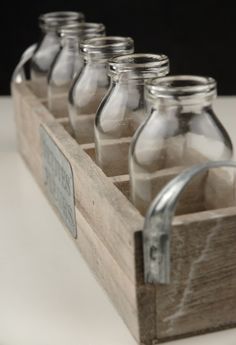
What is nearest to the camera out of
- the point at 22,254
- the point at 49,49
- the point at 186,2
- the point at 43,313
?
the point at 43,313

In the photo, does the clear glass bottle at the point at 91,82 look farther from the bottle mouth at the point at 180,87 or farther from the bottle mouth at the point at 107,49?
the bottle mouth at the point at 180,87

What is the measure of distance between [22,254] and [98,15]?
3.05 ft

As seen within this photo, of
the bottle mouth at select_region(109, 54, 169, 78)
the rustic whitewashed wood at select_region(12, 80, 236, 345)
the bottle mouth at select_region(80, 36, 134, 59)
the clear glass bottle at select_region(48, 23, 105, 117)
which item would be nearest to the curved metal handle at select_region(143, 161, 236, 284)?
the rustic whitewashed wood at select_region(12, 80, 236, 345)

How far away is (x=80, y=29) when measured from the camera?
1323mm

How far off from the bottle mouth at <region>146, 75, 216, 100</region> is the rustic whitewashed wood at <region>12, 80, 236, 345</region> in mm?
68

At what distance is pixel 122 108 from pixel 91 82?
13cm

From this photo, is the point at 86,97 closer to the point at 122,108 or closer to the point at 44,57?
the point at 122,108

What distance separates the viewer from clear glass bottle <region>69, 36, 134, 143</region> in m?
1.14

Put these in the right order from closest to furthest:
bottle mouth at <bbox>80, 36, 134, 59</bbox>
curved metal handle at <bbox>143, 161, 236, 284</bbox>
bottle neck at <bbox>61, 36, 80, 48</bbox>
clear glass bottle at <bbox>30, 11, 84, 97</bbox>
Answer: curved metal handle at <bbox>143, 161, 236, 284</bbox> → bottle mouth at <bbox>80, 36, 134, 59</bbox> → bottle neck at <bbox>61, 36, 80, 48</bbox> → clear glass bottle at <bbox>30, 11, 84, 97</bbox>

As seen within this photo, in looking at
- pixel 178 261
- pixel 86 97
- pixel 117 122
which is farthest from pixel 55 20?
pixel 178 261

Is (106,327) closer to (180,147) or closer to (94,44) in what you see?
(180,147)

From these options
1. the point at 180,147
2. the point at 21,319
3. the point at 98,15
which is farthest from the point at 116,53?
the point at 98,15

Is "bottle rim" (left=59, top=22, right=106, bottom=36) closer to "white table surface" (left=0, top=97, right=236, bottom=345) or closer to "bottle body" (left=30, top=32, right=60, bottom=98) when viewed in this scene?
"bottle body" (left=30, top=32, right=60, bottom=98)

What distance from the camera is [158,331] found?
88cm
